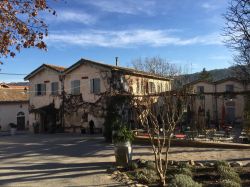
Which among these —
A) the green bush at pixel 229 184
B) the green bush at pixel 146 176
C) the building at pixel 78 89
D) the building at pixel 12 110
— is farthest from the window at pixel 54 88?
the green bush at pixel 229 184

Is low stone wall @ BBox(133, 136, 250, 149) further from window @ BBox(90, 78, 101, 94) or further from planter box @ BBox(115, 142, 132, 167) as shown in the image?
window @ BBox(90, 78, 101, 94)

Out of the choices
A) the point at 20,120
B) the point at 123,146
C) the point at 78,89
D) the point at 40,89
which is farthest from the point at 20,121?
the point at 123,146

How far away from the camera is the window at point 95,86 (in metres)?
32.8

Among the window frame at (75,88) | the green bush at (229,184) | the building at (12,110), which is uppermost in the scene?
the window frame at (75,88)

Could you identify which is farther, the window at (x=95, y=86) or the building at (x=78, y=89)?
the window at (x=95, y=86)

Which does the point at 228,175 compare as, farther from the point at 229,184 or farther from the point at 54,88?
the point at 54,88

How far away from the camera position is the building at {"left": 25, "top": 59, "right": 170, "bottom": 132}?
105ft

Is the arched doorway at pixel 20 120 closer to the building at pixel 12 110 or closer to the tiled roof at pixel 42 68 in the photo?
Result: the building at pixel 12 110

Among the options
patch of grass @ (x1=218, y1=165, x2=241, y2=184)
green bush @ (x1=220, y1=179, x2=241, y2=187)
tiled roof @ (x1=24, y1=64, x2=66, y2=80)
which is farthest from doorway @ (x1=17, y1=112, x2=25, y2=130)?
green bush @ (x1=220, y1=179, x2=241, y2=187)

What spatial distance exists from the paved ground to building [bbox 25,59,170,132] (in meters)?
9.93

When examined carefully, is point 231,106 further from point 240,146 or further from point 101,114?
point 240,146

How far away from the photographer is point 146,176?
12.0 meters

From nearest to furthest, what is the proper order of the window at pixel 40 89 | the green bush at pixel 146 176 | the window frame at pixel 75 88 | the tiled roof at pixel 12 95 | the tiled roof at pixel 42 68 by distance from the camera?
1. the green bush at pixel 146 176
2. the window frame at pixel 75 88
3. the tiled roof at pixel 42 68
4. the window at pixel 40 89
5. the tiled roof at pixel 12 95

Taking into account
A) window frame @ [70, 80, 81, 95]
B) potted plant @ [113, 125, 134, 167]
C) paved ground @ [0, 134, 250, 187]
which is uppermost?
window frame @ [70, 80, 81, 95]
